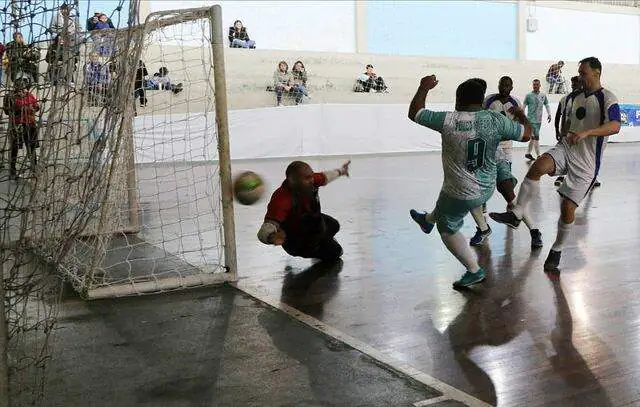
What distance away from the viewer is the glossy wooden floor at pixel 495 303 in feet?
12.0

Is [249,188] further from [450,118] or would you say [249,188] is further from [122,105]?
[122,105]

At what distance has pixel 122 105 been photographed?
2.93 m

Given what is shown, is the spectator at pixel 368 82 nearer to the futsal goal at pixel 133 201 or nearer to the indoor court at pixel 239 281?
the indoor court at pixel 239 281

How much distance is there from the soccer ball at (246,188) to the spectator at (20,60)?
3305 millimetres

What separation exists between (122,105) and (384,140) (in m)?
19.4

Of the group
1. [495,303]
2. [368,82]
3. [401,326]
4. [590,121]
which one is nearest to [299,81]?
[368,82]

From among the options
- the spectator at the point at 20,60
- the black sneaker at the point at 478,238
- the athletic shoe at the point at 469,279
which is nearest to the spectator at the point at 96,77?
the spectator at the point at 20,60

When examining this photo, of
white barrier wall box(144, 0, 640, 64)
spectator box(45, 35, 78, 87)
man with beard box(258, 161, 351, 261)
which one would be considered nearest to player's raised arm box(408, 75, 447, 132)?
man with beard box(258, 161, 351, 261)

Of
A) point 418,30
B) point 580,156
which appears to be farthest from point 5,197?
point 418,30

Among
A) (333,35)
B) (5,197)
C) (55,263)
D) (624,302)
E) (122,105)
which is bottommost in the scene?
(624,302)

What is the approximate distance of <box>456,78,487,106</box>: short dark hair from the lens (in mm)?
5277

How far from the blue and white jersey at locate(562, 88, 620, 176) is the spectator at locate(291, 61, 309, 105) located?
16945 mm

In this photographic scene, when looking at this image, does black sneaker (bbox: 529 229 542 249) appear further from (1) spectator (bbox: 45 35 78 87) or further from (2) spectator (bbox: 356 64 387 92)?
(2) spectator (bbox: 356 64 387 92)

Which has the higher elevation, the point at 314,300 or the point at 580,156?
the point at 580,156
